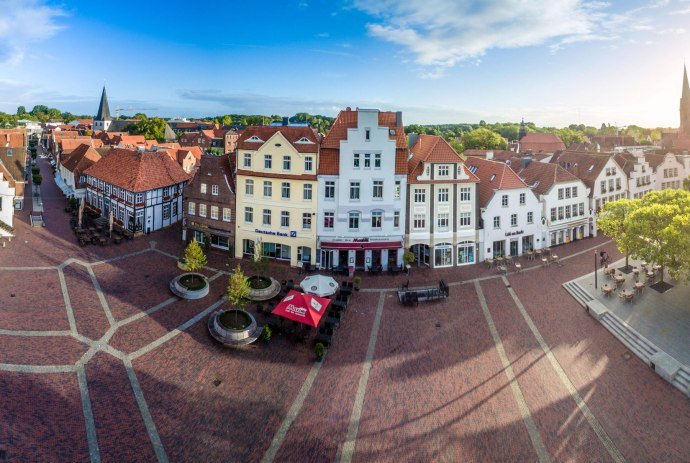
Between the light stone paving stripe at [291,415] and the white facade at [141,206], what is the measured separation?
102 feet

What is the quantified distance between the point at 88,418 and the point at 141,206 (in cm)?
3111

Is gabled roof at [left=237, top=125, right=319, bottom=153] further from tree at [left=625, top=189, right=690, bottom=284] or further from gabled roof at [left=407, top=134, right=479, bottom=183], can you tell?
tree at [left=625, top=189, right=690, bottom=284]

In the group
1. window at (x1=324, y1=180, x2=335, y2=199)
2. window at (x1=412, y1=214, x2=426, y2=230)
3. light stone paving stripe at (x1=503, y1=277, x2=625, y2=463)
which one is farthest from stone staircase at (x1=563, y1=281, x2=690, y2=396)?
window at (x1=324, y1=180, x2=335, y2=199)

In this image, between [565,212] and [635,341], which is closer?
[635,341]

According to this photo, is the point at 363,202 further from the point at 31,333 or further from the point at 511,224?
the point at 31,333

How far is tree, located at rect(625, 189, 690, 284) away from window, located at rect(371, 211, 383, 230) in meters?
19.3

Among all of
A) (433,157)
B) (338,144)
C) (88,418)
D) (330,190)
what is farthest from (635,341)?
(88,418)

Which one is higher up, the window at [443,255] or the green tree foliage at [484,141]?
the green tree foliage at [484,141]

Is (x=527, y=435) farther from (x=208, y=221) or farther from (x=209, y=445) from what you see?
(x=208, y=221)

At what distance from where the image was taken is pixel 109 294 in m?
28.9

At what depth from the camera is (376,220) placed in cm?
3703

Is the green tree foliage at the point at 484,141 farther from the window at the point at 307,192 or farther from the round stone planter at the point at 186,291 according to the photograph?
the round stone planter at the point at 186,291

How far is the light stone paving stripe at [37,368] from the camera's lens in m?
19.5

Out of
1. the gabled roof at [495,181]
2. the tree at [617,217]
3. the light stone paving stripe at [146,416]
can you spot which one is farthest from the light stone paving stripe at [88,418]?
the tree at [617,217]
